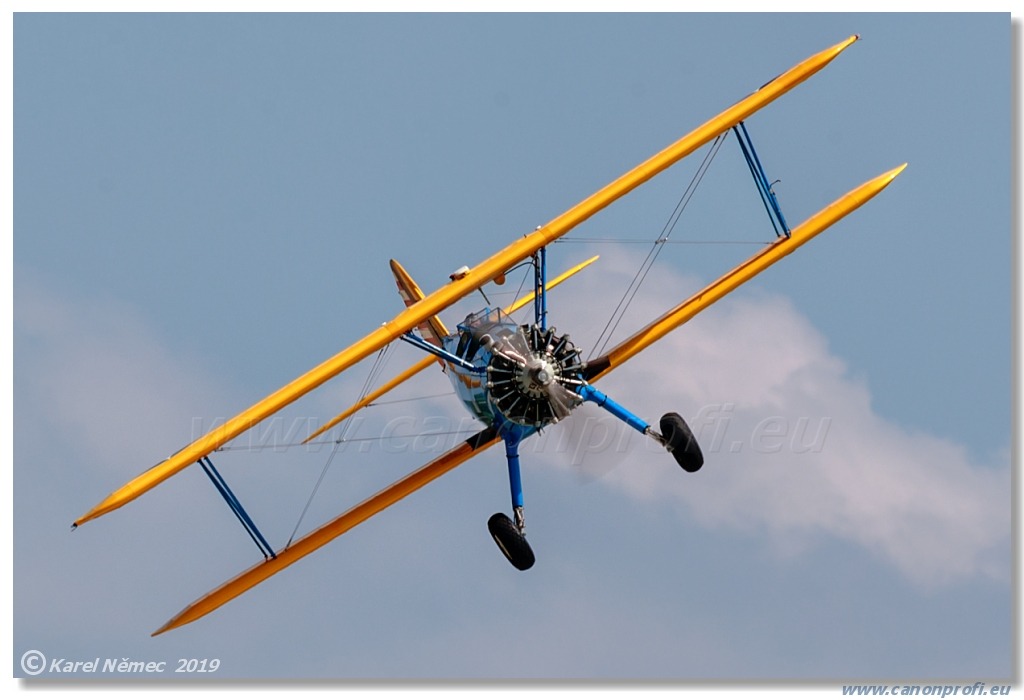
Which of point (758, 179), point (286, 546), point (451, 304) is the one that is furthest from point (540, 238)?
point (286, 546)

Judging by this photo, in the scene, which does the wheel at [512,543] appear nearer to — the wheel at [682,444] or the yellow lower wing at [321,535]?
the yellow lower wing at [321,535]

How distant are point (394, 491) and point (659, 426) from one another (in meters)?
4.56

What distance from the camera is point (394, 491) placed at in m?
30.2

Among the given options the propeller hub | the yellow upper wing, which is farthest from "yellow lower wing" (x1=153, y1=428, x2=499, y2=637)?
the yellow upper wing

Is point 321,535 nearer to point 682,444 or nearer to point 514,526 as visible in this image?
point 514,526

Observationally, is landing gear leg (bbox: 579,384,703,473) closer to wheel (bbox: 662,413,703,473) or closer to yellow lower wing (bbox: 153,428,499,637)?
wheel (bbox: 662,413,703,473)

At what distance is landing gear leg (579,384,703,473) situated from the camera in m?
27.5

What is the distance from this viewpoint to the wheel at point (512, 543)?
2783cm

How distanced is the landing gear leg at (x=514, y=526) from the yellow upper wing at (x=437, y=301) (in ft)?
7.77

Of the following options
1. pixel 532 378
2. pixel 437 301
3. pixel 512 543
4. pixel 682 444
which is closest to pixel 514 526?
pixel 512 543

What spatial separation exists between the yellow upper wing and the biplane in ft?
0.04

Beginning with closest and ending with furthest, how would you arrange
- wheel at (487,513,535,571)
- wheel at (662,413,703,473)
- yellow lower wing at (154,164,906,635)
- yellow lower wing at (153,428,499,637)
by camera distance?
wheel at (662,413,703,473)
wheel at (487,513,535,571)
yellow lower wing at (154,164,906,635)
yellow lower wing at (153,428,499,637)

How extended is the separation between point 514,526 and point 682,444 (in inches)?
101

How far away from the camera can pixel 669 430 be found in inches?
1085
